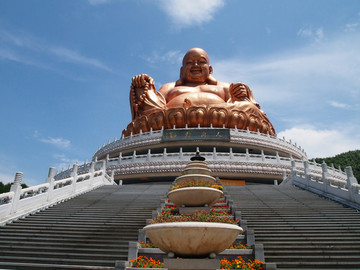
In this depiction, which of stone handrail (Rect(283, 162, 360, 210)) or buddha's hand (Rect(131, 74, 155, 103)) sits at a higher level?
buddha's hand (Rect(131, 74, 155, 103))

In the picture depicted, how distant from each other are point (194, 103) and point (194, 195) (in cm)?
2080

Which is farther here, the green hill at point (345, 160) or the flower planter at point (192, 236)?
the green hill at point (345, 160)

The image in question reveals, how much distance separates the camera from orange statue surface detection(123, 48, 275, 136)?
24.8m

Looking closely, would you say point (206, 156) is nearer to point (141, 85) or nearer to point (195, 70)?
point (141, 85)

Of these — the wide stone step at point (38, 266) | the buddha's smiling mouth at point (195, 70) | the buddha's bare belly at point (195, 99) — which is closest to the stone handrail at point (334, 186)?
the wide stone step at point (38, 266)

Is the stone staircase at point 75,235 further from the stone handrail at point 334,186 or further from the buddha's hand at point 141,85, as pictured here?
the buddha's hand at point 141,85

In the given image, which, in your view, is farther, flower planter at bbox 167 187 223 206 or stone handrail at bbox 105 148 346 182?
stone handrail at bbox 105 148 346 182

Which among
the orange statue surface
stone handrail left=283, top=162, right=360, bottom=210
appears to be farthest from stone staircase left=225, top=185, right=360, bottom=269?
the orange statue surface

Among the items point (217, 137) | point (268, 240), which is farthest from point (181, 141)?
point (268, 240)

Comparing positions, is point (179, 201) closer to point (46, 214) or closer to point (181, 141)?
point (46, 214)

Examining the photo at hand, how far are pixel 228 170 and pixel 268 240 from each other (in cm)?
1241

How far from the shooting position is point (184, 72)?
3284cm

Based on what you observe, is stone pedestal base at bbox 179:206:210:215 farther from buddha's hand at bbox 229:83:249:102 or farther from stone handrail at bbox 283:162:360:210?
buddha's hand at bbox 229:83:249:102

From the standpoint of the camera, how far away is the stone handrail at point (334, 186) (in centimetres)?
955
